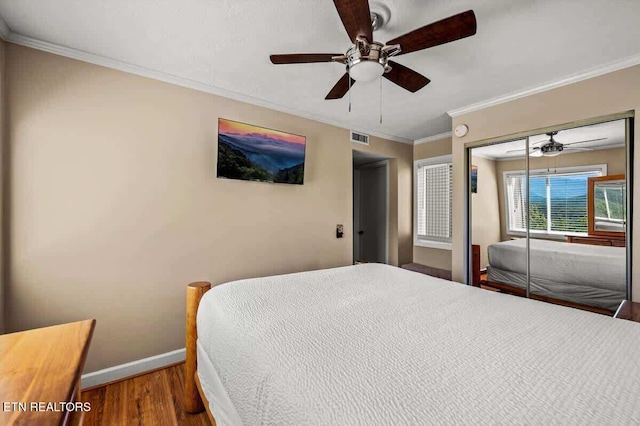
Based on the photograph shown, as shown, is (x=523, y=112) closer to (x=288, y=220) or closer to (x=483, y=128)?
(x=483, y=128)

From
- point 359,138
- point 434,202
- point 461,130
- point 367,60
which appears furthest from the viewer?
point 434,202

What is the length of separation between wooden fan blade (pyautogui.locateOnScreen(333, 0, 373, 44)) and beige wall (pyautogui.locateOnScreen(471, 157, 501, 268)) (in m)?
2.23

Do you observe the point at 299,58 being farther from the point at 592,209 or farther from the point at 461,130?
the point at 592,209

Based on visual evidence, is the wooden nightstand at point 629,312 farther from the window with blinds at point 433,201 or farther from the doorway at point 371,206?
the doorway at point 371,206

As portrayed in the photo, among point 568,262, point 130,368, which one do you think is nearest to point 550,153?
point 568,262

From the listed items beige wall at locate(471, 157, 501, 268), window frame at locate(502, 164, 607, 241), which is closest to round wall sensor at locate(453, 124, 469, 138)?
beige wall at locate(471, 157, 501, 268)

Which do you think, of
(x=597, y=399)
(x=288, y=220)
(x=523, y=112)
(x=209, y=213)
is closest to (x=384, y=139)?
(x=523, y=112)

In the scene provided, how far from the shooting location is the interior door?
4.37 m

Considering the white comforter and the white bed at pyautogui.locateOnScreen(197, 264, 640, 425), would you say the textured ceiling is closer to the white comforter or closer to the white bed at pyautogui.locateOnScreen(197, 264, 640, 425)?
the white comforter

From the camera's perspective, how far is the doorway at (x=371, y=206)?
14.2ft

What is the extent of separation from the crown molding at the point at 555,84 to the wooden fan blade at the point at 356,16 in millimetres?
2036

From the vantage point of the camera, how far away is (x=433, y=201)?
4.04 meters

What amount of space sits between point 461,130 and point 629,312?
2.12 meters

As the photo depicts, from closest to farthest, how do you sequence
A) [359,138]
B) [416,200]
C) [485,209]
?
[485,209] → [359,138] → [416,200]
